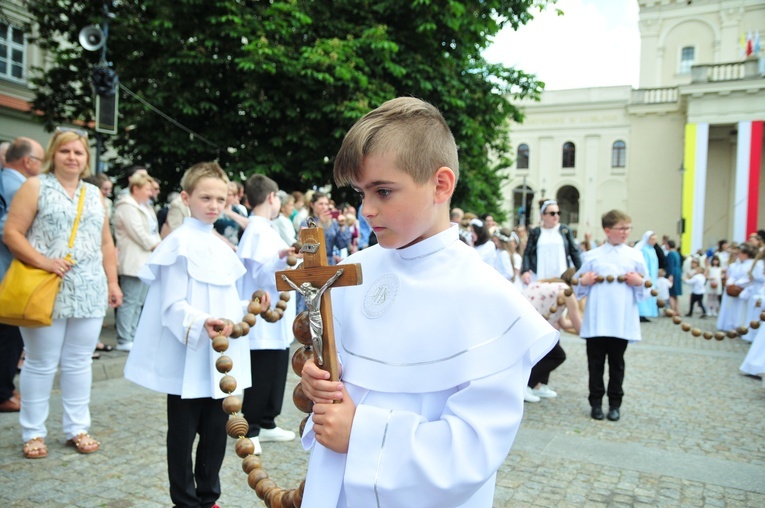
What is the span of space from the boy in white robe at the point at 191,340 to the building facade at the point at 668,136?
35900mm

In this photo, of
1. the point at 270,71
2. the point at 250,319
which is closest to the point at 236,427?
the point at 250,319

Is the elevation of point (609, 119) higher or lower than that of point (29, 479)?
higher

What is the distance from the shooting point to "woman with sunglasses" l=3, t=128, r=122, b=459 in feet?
14.7

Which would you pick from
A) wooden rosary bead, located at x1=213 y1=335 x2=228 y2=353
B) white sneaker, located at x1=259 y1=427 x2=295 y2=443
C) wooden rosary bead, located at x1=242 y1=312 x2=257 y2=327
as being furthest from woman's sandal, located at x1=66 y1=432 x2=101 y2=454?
wooden rosary bead, located at x1=213 y1=335 x2=228 y2=353

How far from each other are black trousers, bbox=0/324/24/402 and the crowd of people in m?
0.01

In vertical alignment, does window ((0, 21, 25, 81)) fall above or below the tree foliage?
above

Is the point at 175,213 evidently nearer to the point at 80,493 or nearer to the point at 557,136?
the point at 80,493

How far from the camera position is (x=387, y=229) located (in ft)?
5.81

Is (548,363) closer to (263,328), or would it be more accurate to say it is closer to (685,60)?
(263,328)

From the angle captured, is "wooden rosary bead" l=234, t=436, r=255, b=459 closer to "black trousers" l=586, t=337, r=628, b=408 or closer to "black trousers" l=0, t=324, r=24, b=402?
"black trousers" l=0, t=324, r=24, b=402

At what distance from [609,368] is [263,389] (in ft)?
11.6

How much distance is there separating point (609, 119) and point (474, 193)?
37455 millimetres

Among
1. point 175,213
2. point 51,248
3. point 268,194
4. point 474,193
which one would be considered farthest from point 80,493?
point 474,193

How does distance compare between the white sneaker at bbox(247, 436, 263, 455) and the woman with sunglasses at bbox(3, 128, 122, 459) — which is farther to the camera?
the white sneaker at bbox(247, 436, 263, 455)
